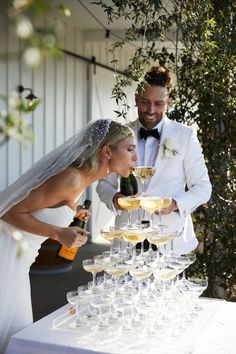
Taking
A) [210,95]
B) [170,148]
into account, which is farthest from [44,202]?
[210,95]

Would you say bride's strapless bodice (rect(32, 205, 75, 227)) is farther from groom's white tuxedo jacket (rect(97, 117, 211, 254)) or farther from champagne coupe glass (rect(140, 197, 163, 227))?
groom's white tuxedo jacket (rect(97, 117, 211, 254))

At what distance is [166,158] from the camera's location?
3348 millimetres

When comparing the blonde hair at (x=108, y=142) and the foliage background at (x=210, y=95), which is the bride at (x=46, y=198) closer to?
the blonde hair at (x=108, y=142)

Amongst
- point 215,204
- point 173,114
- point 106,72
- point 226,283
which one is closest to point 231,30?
point 173,114

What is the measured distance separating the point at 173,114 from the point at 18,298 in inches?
82.6

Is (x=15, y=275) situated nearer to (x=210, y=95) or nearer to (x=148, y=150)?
(x=148, y=150)

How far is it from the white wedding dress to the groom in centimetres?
78

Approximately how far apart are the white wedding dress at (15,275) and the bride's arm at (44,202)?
0.06 meters

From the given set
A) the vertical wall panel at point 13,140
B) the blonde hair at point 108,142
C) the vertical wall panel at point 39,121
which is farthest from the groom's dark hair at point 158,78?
the vertical wall panel at point 39,121

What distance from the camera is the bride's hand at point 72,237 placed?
2.21 meters

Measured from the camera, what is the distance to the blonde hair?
100.0 inches

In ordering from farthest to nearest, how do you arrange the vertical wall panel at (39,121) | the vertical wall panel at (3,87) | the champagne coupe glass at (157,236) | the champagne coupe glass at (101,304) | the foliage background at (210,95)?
the vertical wall panel at (39,121)
the vertical wall panel at (3,87)
the foliage background at (210,95)
the champagne coupe glass at (157,236)
the champagne coupe glass at (101,304)

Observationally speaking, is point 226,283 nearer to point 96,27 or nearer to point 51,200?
point 51,200

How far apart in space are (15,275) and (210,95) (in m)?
2.14
